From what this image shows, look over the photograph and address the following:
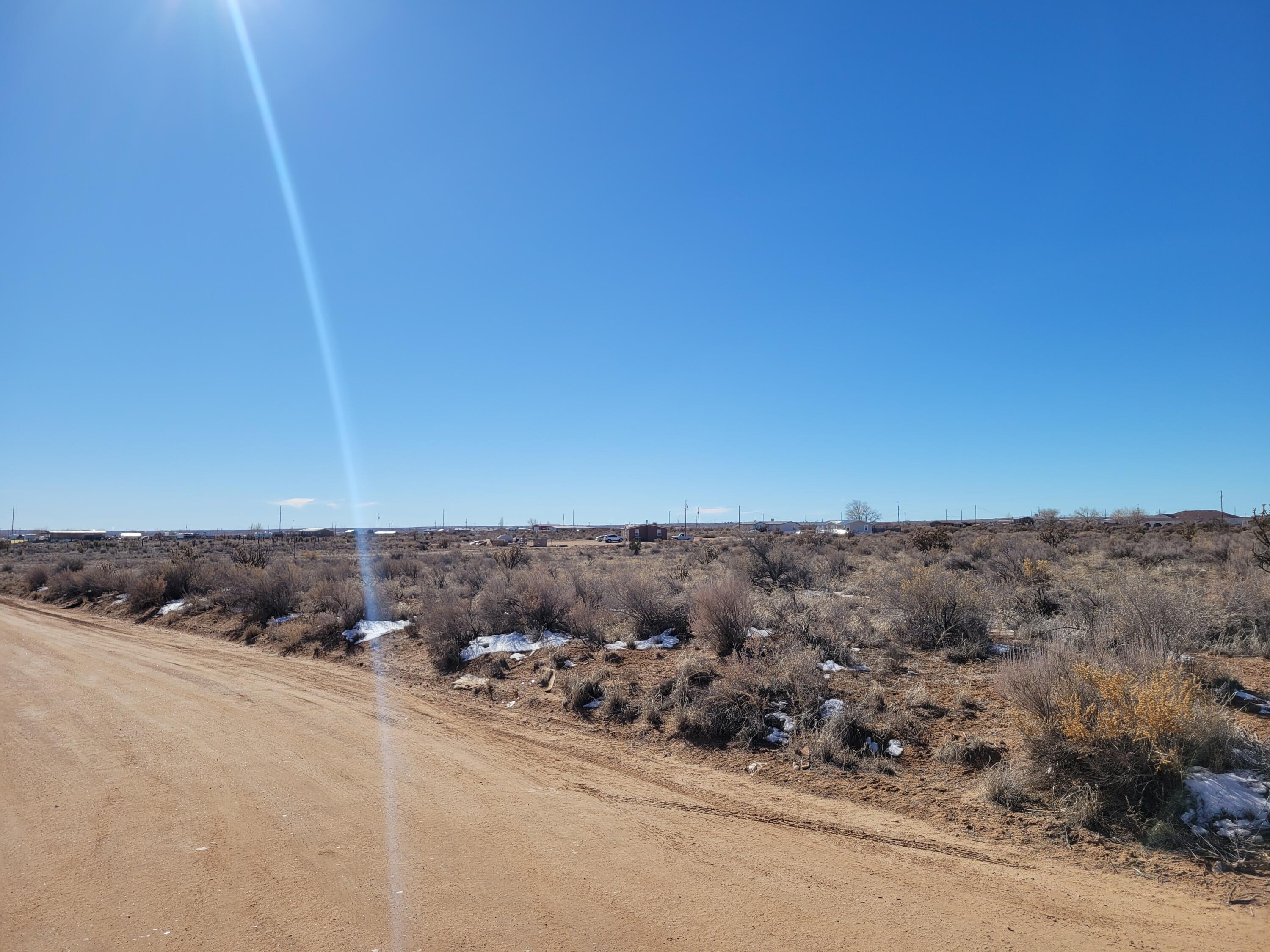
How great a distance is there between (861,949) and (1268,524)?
1871 cm

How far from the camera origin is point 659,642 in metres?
13.7

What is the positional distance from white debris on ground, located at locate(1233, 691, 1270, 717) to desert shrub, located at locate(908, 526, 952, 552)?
2288 centimetres

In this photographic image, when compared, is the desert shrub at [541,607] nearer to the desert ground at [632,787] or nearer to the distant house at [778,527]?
the desert ground at [632,787]

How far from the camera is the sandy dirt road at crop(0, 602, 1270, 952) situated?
4586 millimetres

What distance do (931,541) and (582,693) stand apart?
26724 millimetres

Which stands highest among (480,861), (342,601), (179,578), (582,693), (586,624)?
(179,578)

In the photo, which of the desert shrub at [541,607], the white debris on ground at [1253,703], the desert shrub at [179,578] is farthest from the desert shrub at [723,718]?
the desert shrub at [179,578]

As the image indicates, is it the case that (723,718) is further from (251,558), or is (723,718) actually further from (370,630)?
(251,558)

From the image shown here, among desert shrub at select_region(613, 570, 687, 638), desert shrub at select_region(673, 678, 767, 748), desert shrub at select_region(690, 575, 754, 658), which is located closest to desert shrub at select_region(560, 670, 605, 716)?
desert shrub at select_region(673, 678, 767, 748)

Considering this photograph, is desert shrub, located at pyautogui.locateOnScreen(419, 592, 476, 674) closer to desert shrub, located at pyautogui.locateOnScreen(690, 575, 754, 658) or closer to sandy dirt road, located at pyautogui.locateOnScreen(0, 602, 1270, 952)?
sandy dirt road, located at pyautogui.locateOnScreen(0, 602, 1270, 952)

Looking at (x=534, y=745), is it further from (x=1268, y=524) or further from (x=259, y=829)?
(x=1268, y=524)

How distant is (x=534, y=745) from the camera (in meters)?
9.00

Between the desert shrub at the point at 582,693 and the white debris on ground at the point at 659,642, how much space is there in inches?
90.4

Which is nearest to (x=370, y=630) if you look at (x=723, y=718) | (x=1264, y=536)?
(x=723, y=718)
